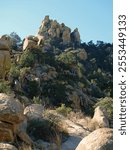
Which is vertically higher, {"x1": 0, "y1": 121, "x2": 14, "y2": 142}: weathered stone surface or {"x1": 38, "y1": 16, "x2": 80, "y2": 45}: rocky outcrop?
{"x1": 38, "y1": 16, "x2": 80, "y2": 45}: rocky outcrop

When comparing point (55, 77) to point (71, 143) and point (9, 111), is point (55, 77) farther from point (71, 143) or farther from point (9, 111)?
point (9, 111)

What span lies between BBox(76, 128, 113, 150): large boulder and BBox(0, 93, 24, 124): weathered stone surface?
2720 mm

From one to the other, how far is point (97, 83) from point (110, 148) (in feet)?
129

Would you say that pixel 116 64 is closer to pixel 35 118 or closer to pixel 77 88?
pixel 35 118

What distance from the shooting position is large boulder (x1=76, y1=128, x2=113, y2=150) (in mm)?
6281

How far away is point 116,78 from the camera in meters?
4.84

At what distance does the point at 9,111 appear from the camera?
8883mm

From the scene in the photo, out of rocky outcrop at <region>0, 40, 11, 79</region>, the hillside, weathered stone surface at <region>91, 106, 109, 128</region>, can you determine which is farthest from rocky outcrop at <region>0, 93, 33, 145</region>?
the hillside

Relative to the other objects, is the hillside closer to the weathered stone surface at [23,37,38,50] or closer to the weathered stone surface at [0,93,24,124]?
the weathered stone surface at [23,37,38,50]

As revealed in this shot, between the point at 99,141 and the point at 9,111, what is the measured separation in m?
3.00

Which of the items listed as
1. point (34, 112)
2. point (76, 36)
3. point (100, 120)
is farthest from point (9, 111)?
point (76, 36)

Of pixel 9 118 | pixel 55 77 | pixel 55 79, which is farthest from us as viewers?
pixel 55 77

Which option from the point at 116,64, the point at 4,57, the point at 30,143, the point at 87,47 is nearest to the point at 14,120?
the point at 30,143

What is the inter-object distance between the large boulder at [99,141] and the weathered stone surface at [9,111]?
2720mm
